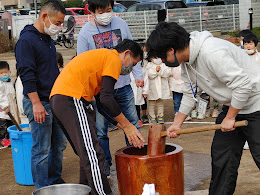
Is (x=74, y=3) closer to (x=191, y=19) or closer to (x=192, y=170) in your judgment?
(x=191, y=19)

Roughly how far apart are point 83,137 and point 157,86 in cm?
449

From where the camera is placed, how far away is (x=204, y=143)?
6676 millimetres

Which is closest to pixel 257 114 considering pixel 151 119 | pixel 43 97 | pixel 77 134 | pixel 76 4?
pixel 77 134

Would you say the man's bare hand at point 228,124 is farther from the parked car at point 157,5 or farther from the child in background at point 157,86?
the parked car at point 157,5

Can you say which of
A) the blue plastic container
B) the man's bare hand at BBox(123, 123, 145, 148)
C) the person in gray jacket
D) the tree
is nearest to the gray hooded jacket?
the person in gray jacket

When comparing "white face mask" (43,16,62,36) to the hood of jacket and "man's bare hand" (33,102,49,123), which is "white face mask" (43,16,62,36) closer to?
"man's bare hand" (33,102,49,123)

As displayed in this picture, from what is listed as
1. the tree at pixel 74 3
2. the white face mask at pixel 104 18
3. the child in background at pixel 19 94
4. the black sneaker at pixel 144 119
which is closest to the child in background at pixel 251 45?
the black sneaker at pixel 144 119

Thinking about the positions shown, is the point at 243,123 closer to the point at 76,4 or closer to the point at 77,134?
the point at 77,134

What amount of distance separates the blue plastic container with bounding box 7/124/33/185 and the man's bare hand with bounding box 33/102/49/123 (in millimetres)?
634

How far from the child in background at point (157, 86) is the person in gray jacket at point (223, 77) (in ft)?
14.0

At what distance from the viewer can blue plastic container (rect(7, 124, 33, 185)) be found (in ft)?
16.8

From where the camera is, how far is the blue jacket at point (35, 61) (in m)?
4.44

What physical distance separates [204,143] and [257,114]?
2970 millimetres

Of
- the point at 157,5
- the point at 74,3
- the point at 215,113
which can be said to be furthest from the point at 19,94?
the point at 74,3
